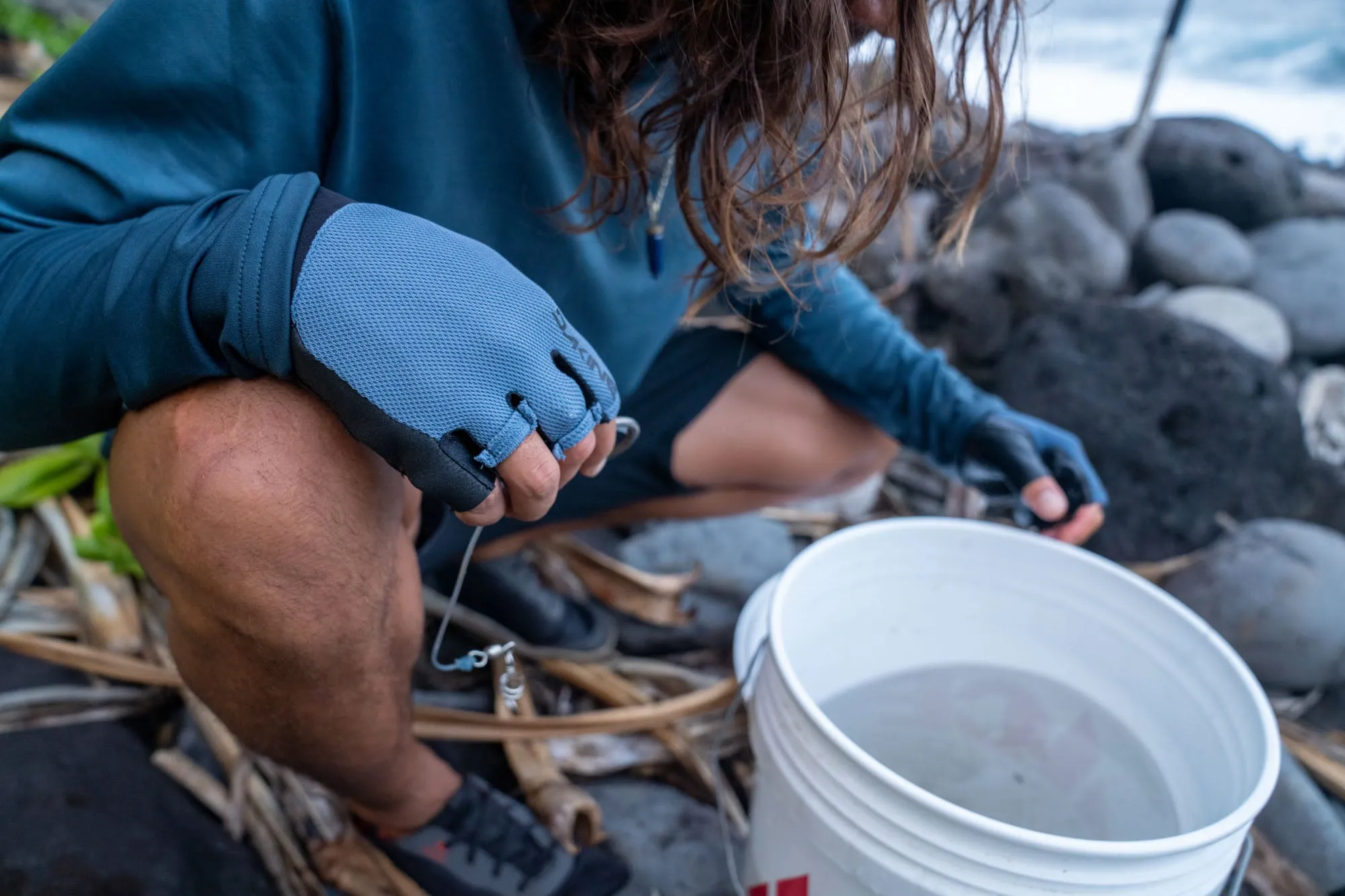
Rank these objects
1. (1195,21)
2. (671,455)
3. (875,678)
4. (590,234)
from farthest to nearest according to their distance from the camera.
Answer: (1195,21) → (671,455) → (875,678) → (590,234)

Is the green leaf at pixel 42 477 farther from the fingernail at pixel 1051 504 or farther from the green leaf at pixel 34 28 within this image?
the green leaf at pixel 34 28

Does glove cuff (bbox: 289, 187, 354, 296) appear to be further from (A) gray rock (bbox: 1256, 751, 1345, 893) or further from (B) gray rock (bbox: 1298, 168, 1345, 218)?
(B) gray rock (bbox: 1298, 168, 1345, 218)

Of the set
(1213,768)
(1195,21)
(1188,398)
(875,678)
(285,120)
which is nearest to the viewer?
(285,120)

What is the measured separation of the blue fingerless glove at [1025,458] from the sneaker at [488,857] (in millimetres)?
901

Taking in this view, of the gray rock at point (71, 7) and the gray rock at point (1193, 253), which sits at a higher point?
the gray rock at point (71, 7)

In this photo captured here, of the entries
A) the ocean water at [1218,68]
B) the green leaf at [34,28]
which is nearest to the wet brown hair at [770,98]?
the green leaf at [34,28]

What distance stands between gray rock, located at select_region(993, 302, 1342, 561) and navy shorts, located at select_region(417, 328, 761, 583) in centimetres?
107

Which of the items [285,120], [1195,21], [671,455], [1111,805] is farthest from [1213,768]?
[1195,21]

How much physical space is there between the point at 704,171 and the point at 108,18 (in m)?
0.63

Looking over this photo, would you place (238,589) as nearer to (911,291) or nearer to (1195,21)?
(911,291)

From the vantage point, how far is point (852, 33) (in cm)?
102

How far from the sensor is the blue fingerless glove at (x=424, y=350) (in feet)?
2.63

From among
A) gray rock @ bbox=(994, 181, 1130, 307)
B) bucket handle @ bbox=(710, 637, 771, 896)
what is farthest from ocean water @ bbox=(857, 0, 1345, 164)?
bucket handle @ bbox=(710, 637, 771, 896)

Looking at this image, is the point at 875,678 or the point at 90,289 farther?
the point at 875,678
